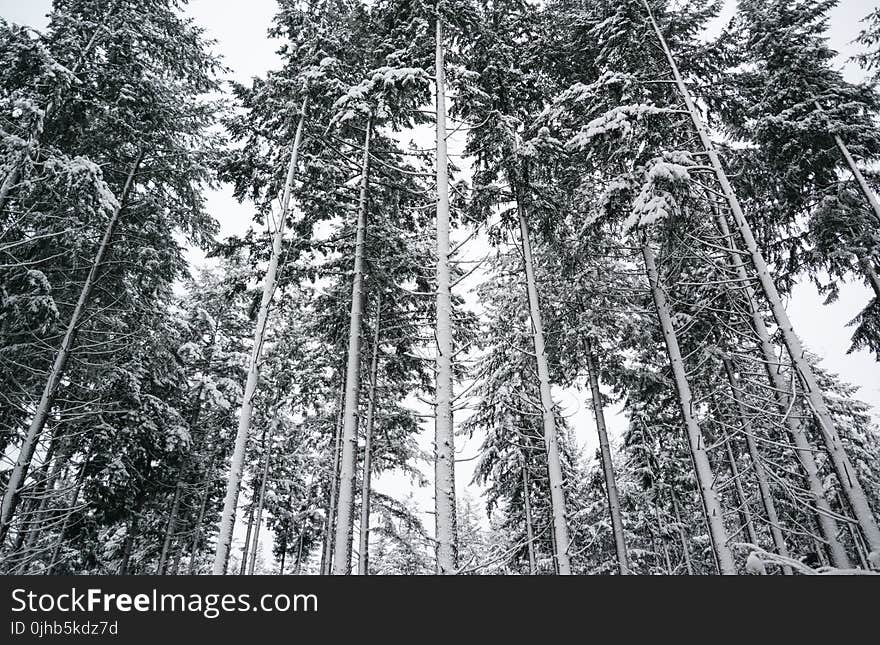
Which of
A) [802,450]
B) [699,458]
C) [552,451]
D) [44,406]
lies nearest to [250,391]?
[44,406]

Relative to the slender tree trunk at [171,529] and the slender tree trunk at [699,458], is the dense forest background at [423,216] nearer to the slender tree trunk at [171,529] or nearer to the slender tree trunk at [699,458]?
the slender tree trunk at [699,458]

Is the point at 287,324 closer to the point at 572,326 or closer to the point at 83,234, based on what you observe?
the point at 83,234

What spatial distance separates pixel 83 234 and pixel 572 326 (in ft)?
44.2

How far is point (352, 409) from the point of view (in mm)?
9617

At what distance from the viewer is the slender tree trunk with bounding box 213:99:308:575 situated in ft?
25.0

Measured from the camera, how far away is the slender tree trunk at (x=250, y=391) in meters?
7.61

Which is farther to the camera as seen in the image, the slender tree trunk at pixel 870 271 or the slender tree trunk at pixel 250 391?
the slender tree trunk at pixel 870 271

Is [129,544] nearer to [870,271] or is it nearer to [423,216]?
[423,216]

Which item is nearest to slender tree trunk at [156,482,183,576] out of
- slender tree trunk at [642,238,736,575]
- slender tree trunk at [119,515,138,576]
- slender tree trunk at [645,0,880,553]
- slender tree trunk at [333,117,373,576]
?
slender tree trunk at [119,515,138,576]

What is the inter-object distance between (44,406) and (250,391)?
4084 millimetres

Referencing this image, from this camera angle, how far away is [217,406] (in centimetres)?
1588

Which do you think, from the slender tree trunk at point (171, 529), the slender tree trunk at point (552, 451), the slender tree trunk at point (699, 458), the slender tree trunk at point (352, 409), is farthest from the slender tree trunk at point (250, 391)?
the slender tree trunk at point (171, 529)

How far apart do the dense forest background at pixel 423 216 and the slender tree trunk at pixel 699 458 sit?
0.08m

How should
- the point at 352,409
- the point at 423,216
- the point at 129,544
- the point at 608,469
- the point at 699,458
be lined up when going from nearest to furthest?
1. the point at 699,458
2. the point at 352,409
3. the point at 608,469
4. the point at 423,216
5. the point at 129,544
